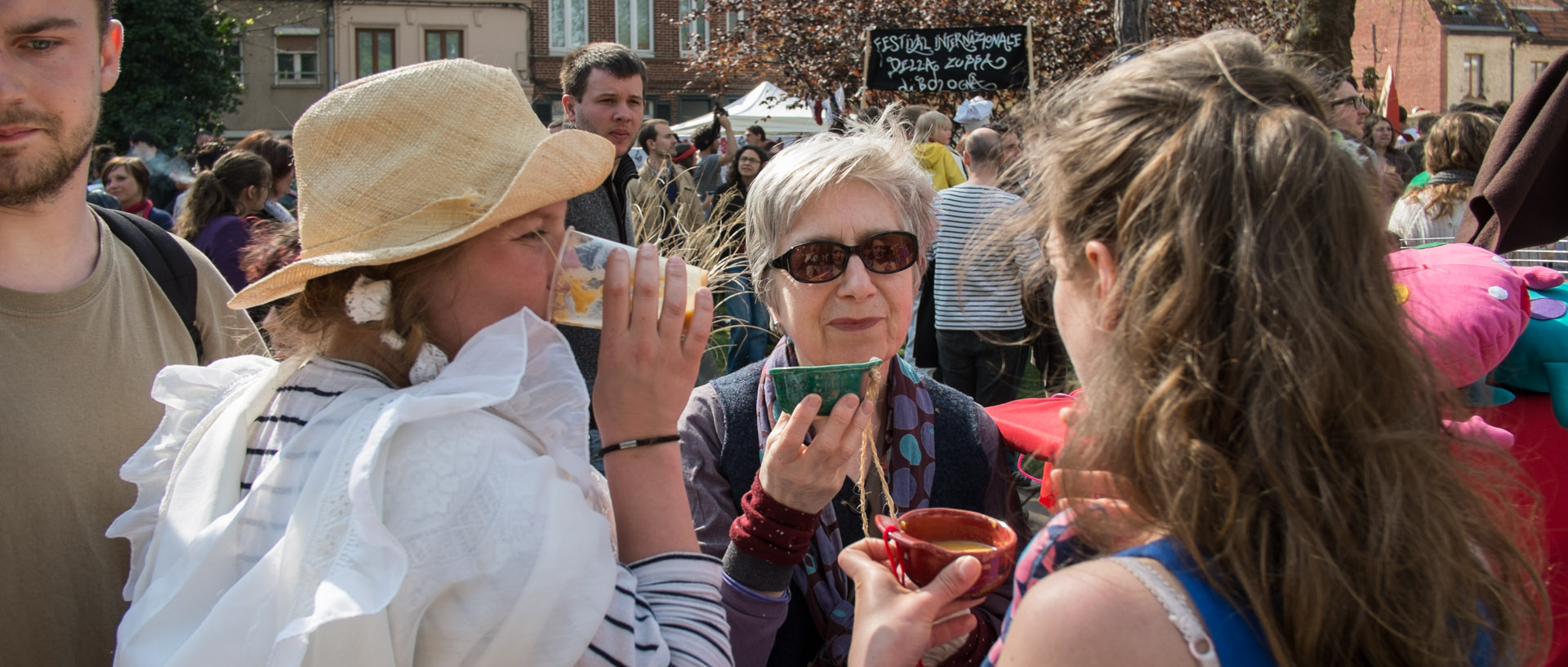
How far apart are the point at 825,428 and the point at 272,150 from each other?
5851 millimetres

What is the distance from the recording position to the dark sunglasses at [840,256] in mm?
2402

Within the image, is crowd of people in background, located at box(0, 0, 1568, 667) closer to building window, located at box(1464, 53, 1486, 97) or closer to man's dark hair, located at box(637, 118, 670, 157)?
man's dark hair, located at box(637, 118, 670, 157)

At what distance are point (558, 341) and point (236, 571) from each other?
1.66 ft

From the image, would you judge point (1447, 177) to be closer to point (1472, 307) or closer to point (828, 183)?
point (1472, 307)

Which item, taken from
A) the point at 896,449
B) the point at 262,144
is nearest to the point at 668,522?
the point at 896,449

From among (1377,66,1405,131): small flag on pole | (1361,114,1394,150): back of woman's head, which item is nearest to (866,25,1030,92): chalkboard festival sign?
(1361,114,1394,150): back of woman's head

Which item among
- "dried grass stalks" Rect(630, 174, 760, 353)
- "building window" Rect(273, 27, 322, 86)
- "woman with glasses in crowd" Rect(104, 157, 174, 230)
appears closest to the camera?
"dried grass stalks" Rect(630, 174, 760, 353)

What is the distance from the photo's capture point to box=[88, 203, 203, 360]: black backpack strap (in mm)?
2074

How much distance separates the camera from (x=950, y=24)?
1461 cm

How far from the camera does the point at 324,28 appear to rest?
1051 inches

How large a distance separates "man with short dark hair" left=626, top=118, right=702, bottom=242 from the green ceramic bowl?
1973 mm

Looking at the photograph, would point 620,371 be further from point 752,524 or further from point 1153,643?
point 1153,643

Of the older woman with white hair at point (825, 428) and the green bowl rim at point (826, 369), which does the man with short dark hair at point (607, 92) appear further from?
the green bowl rim at point (826, 369)

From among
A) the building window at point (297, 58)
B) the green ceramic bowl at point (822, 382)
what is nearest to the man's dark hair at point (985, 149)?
the green ceramic bowl at point (822, 382)
